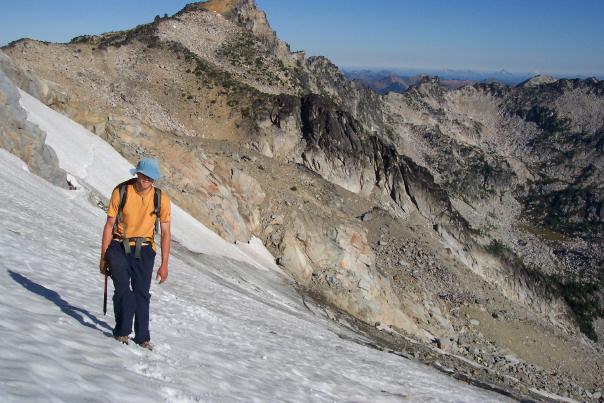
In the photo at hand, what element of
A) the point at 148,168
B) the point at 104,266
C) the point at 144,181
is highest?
the point at 148,168

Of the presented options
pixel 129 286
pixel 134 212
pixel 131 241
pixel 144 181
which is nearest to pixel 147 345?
pixel 129 286

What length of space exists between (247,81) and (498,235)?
7480cm

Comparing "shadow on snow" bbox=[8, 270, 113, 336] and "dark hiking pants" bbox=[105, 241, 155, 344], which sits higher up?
"dark hiking pants" bbox=[105, 241, 155, 344]

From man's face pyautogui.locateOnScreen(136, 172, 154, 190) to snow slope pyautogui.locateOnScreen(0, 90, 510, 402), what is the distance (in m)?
2.39

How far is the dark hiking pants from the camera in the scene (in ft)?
26.7

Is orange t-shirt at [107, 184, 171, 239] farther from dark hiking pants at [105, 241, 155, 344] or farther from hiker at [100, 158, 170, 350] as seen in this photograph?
dark hiking pants at [105, 241, 155, 344]

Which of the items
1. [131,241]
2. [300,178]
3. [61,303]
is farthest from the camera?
[300,178]

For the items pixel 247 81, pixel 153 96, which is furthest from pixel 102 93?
pixel 247 81

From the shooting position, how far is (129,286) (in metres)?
8.28

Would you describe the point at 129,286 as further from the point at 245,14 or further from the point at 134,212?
the point at 245,14

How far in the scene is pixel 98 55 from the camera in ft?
201

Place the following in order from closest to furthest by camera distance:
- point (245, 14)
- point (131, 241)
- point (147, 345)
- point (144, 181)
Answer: point (144, 181) → point (131, 241) → point (147, 345) → point (245, 14)

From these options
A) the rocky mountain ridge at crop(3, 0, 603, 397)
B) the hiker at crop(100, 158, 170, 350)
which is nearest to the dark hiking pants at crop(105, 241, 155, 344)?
the hiker at crop(100, 158, 170, 350)

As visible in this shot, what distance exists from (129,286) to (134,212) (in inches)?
45.6
